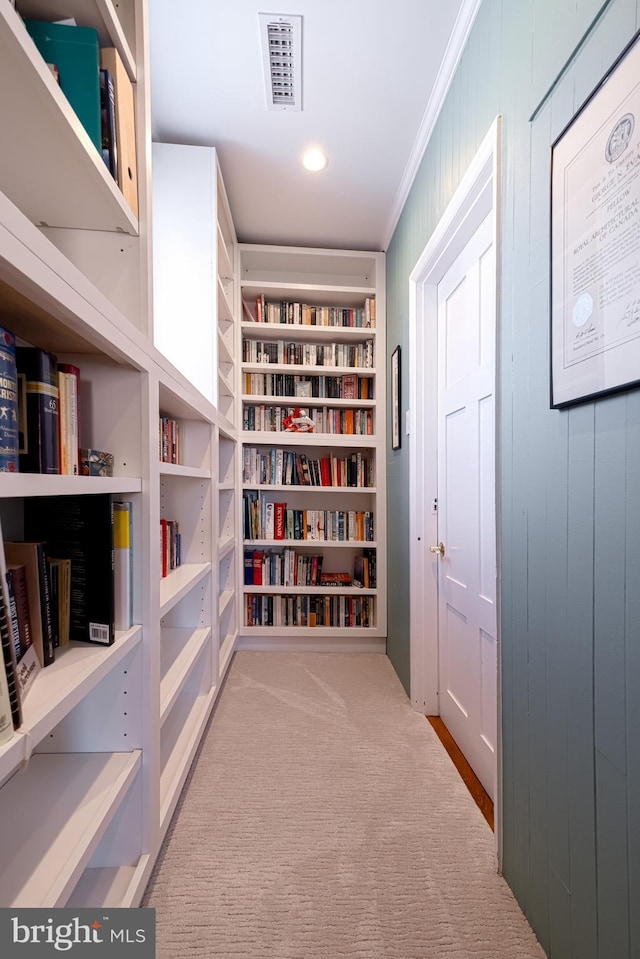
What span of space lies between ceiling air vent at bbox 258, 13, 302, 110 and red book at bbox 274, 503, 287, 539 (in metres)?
2.08

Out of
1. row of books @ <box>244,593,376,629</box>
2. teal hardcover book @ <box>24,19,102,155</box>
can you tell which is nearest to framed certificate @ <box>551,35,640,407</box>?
teal hardcover book @ <box>24,19,102,155</box>

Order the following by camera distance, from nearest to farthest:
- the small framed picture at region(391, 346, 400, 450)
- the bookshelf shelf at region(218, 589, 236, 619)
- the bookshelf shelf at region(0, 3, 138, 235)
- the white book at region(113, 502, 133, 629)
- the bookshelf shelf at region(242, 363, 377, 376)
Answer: the bookshelf shelf at region(0, 3, 138, 235)
the white book at region(113, 502, 133, 629)
the bookshelf shelf at region(218, 589, 236, 619)
the small framed picture at region(391, 346, 400, 450)
the bookshelf shelf at region(242, 363, 377, 376)

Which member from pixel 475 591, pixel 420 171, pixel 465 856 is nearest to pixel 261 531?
pixel 475 591

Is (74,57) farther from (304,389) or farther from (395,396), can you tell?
(304,389)

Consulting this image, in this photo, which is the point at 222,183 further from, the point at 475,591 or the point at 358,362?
the point at 475,591

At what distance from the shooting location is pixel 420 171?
1.97 meters

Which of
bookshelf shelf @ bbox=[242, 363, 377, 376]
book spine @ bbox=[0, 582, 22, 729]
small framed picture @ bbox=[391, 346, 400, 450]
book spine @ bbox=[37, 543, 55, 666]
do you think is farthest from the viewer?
bookshelf shelf @ bbox=[242, 363, 377, 376]

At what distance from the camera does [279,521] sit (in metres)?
2.85

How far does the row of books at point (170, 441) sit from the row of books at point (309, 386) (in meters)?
1.08

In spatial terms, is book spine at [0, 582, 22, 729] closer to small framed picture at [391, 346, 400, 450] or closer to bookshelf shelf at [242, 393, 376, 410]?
small framed picture at [391, 346, 400, 450]

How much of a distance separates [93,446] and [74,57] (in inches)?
33.3

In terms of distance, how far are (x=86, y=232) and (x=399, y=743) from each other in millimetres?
2126

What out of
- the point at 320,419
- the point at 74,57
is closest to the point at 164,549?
the point at 74,57

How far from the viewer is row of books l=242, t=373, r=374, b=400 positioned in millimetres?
2881
